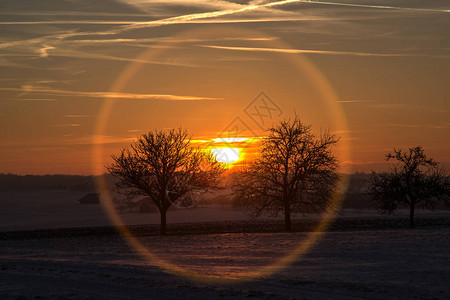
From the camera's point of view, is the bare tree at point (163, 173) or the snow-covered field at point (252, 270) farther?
the bare tree at point (163, 173)

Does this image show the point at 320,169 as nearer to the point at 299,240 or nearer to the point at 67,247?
the point at 299,240

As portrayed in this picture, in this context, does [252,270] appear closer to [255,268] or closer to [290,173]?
[255,268]

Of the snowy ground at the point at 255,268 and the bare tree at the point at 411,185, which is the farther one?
the bare tree at the point at 411,185

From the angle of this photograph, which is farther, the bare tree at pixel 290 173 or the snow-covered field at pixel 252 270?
the bare tree at pixel 290 173

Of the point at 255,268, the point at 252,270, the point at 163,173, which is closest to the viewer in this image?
the point at 252,270

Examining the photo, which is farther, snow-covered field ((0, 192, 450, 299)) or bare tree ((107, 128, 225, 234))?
bare tree ((107, 128, 225, 234))

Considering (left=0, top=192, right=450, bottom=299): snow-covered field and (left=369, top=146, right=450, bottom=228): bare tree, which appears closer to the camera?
(left=0, top=192, right=450, bottom=299): snow-covered field

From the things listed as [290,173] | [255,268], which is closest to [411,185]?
[290,173]

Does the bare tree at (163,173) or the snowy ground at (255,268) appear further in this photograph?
the bare tree at (163,173)

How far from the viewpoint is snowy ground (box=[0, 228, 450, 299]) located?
1336 cm

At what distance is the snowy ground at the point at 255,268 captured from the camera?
13.4m

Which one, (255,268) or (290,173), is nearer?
(255,268)

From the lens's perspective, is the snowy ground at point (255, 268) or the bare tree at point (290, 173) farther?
the bare tree at point (290, 173)

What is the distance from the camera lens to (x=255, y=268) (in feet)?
62.4
